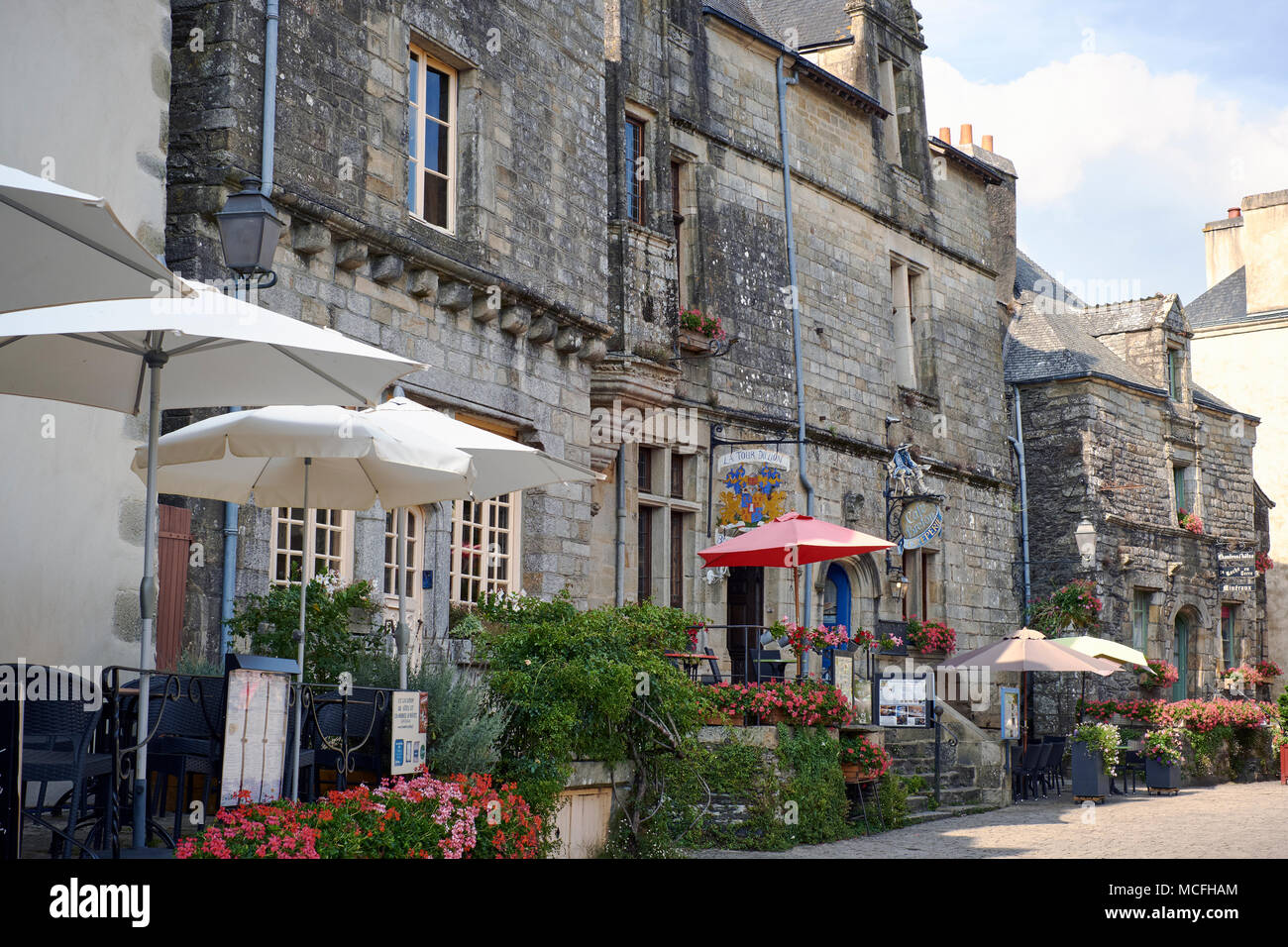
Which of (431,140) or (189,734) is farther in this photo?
(431,140)

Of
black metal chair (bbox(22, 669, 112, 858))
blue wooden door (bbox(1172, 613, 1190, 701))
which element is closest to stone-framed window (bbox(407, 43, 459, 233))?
black metal chair (bbox(22, 669, 112, 858))

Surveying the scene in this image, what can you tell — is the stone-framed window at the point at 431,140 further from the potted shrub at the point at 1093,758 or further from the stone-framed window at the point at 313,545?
the potted shrub at the point at 1093,758

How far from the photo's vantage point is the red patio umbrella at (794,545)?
42.1ft

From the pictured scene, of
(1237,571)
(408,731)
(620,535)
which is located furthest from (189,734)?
(1237,571)

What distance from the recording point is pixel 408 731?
6996 mm

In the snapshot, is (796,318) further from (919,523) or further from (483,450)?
(483,450)

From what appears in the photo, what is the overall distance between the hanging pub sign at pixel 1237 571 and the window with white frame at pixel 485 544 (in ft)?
58.7

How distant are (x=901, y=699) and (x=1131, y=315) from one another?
1504 centimetres

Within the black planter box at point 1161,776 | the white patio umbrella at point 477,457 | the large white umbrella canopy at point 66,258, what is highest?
the large white umbrella canopy at point 66,258

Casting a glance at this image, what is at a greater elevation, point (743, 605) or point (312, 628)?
point (743, 605)

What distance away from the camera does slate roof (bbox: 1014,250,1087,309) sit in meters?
26.9

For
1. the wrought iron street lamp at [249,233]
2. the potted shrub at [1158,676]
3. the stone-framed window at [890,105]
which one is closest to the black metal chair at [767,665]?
the wrought iron street lamp at [249,233]

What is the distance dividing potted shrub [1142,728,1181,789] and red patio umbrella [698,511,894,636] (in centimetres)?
590
